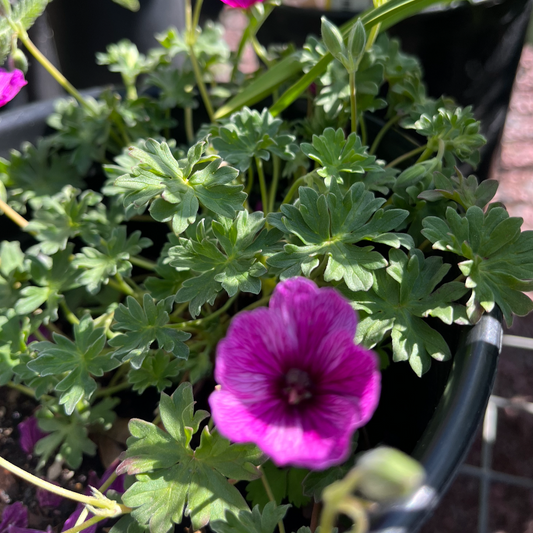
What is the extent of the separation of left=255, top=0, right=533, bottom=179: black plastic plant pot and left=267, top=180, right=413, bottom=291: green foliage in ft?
2.13

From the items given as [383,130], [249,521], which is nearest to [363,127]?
[383,130]

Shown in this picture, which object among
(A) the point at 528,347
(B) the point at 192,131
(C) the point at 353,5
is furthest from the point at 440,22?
(A) the point at 528,347

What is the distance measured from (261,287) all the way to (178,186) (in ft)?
0.55

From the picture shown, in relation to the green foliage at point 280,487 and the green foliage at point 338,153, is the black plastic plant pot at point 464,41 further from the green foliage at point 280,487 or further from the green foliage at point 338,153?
the green foliage at point 280,487

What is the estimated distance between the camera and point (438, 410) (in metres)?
0.56

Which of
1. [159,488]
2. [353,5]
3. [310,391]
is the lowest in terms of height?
[159,488]

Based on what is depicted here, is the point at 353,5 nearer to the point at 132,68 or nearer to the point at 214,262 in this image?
the point at 132,68

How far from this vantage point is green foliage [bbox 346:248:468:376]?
60cm

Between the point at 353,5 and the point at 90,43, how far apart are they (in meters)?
0.71

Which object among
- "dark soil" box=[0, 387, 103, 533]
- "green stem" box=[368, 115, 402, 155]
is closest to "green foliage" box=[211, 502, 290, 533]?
"dark soil" box=[0, 387, 103, 533]

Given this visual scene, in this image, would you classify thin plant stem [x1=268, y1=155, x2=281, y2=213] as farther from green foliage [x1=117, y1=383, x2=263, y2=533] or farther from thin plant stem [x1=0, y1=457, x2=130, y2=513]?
thin plant stem [x1=0, y1=457, x2=130, y2=513]

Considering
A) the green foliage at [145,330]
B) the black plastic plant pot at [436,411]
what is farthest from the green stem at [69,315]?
the black plastic plant pot at [436,411]

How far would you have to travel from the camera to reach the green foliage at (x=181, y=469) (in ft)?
1.93

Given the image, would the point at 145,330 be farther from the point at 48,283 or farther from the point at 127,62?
the point at 127,62
